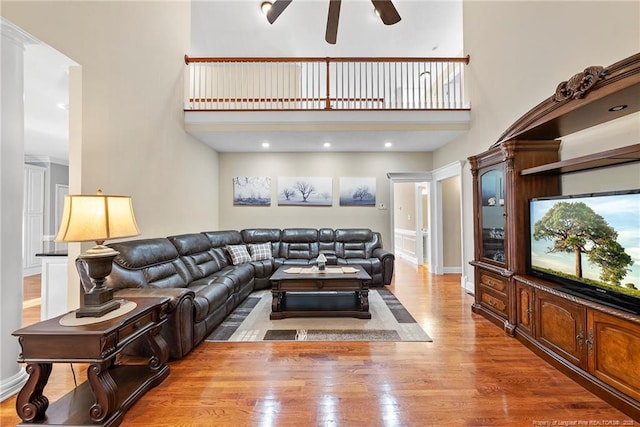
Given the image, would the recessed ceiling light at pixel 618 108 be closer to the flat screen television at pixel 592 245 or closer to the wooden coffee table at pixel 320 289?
the flat screen television at pixel 592 245

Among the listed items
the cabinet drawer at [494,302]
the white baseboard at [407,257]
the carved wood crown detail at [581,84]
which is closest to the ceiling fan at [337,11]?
the carved wood crown detail at [581,84]

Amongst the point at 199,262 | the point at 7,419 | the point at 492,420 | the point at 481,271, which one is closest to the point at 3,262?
the point at 7,419

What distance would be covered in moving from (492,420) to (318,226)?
4632 millimetres

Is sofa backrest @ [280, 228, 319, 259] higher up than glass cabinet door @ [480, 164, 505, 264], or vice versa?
glass cabinet door @ [480, 164, 505, 264]

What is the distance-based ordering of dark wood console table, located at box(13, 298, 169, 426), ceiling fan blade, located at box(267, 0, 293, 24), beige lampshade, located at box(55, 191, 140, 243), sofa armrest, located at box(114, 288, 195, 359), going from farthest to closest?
ceiling fan blade, located at box(267, 0, 293, 24) < sofa armrest, located at box(114, 288, 195, 359) < beige lampshade, located at box(55, 191, 140, 243) < dark wood console table, located at box(13, 298, 169, 426)

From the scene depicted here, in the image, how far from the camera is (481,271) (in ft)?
→ 11.2

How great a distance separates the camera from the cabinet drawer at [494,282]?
298 cm

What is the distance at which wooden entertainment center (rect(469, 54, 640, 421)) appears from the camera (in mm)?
1734

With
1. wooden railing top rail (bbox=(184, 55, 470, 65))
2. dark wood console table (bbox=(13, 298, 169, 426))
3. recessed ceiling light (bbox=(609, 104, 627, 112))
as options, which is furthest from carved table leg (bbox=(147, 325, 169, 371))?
wooden railing top rail (bbox=(184, 55, 470, 65))

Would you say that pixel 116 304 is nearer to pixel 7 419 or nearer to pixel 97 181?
pixel 7 419

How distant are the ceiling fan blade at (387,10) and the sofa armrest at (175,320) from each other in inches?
123

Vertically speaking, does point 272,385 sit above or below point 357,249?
below

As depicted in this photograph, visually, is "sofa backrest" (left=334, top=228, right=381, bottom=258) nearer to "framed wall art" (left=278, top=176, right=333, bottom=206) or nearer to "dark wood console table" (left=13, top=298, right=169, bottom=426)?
"framed wall art" (left=278, top=176, right=333, bottom=206)

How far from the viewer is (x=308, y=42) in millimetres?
6105
